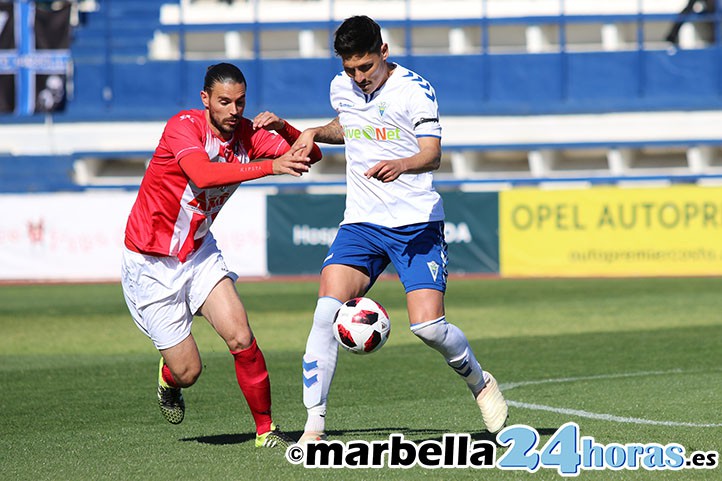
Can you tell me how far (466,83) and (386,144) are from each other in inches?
904

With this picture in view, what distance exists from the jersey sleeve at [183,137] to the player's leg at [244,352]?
2.82 feet

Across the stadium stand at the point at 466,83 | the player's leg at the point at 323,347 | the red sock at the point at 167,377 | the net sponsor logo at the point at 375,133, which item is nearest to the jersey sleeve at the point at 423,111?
the net sponsor logo at the point at 375,133

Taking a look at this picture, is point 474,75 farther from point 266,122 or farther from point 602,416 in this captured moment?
point 266,122

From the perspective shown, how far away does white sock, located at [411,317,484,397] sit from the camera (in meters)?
6.76

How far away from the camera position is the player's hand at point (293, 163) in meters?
6.45

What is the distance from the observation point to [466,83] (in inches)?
1161

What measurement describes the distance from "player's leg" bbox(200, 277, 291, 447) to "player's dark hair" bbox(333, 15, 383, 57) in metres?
1.62

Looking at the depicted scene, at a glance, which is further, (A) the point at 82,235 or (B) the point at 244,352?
(A) the point at 82,235

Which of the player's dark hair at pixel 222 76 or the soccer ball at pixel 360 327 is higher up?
the player's dark hair at pixel 222 76

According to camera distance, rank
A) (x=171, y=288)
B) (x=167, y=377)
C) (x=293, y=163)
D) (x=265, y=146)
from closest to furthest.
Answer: (x=293, y=163)
(x=171, y=288)
(x=265, y=146)
(x=167, y=377)

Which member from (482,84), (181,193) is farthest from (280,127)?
(482,84)

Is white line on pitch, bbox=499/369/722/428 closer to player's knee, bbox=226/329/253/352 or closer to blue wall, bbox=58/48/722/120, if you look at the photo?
player's knee, bbox=226/329/253/352

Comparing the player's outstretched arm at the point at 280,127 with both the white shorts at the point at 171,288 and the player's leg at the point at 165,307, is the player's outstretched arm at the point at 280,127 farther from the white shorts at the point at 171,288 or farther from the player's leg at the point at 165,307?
the player's leg at the point at 165,307

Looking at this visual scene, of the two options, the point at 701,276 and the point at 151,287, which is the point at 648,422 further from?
A: the point at 701,276
